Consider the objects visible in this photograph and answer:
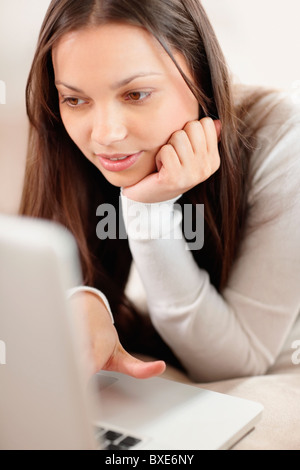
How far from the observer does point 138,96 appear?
0.66m

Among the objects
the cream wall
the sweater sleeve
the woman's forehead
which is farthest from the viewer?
the cream wall

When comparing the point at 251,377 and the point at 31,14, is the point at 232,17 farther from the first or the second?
the point at 251,377

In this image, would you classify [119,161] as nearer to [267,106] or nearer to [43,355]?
[267,106]

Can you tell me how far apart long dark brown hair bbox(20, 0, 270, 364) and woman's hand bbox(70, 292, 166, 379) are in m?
0.20

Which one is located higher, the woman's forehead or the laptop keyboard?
the woman's forehead

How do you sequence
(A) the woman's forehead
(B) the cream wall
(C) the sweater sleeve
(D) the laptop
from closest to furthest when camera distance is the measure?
(D) the laptop, (A) the woman's forehead, (C) the sweater sleeve, (B) the cream wall

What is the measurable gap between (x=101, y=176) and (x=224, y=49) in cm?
27

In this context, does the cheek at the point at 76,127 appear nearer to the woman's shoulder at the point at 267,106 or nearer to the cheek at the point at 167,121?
the cheek at the point at 167,121

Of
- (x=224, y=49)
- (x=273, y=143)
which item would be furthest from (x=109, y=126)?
(x=224, y=49)

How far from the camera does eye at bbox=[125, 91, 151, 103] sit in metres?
0.66

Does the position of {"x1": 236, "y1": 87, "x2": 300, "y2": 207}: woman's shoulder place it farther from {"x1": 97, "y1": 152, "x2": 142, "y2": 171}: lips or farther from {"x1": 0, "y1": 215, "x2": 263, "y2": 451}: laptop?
{"x1": 0, "y1": 215, "x2": 263, "y2": 451}: laptop

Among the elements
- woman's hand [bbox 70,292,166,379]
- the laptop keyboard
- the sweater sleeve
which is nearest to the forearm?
the sweater sleeve

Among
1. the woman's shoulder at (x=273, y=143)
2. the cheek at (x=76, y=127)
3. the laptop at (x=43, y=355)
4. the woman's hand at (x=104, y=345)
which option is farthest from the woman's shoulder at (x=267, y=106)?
the laptop at (x=43, y=355)

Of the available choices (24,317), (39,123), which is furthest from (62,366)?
(39,123)
